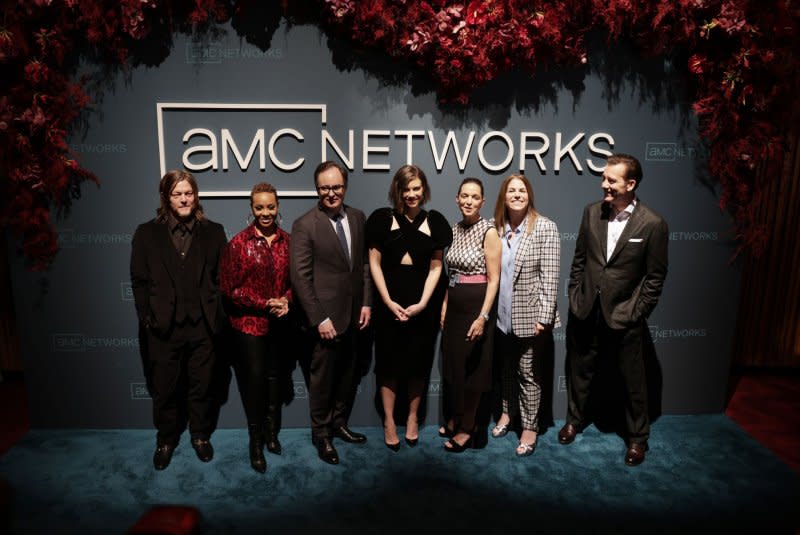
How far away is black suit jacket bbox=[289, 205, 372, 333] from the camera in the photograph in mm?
3473

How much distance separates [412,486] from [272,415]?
42.0 inches

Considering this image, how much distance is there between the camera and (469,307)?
140 inches

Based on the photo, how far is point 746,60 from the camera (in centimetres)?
362

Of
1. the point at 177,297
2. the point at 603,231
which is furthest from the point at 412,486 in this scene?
the point at 603,231

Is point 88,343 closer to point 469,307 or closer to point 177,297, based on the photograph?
point 177,297

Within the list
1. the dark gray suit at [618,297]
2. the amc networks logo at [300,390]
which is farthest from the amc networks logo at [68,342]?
the dark gray suit at [618,297]

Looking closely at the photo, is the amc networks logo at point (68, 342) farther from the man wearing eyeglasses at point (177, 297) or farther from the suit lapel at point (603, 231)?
the suit lapel at point (603, 231)

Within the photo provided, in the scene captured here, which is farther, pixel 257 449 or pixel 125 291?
pixel 125 291

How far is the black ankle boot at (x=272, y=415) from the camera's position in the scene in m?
3.83

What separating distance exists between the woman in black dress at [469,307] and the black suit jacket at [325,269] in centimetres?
59

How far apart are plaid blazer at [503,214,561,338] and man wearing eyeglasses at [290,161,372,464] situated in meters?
0.97

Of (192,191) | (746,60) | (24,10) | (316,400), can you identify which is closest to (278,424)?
(316,400)

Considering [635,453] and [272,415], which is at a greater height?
[272,415]

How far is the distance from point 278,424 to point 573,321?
2217 mm
